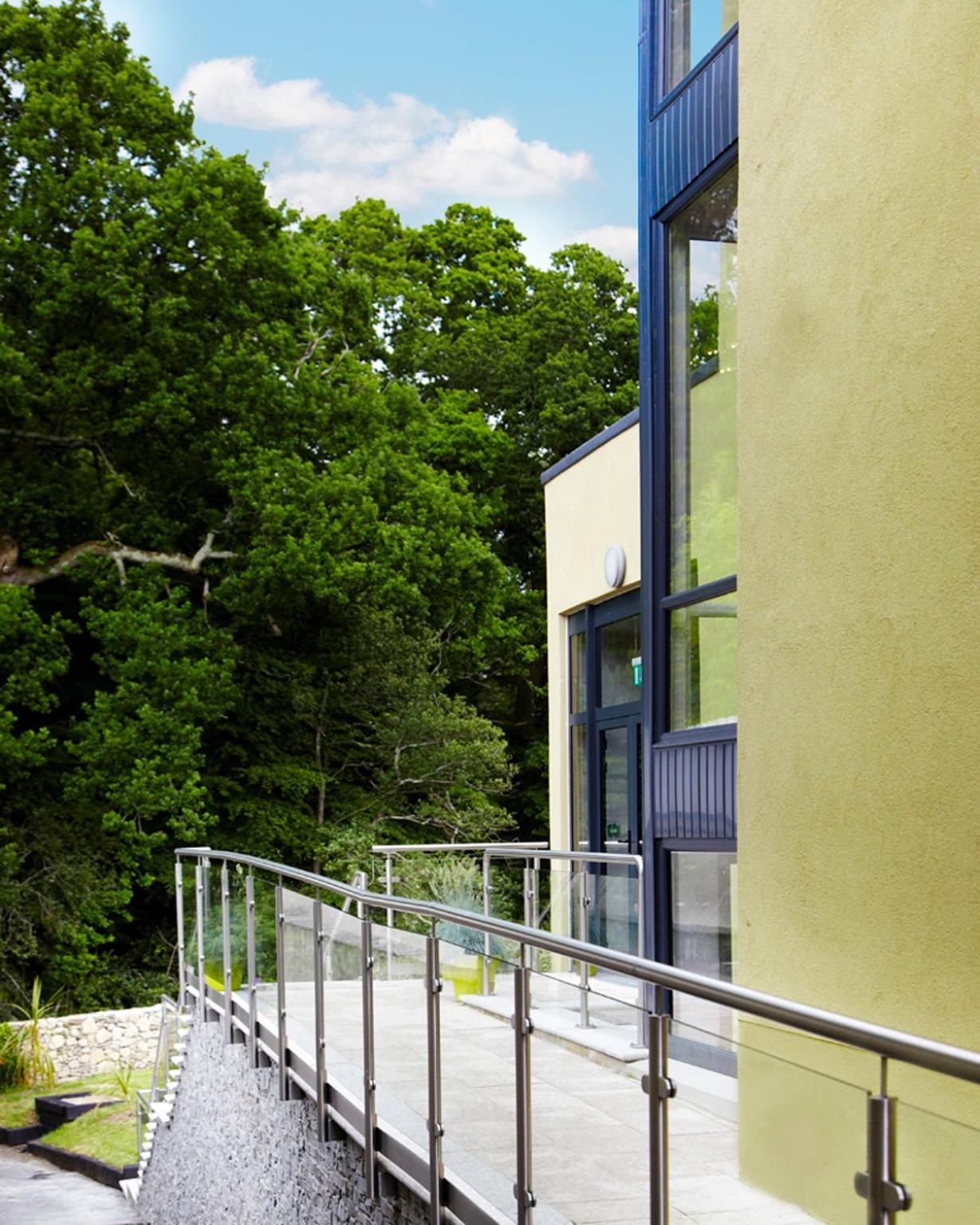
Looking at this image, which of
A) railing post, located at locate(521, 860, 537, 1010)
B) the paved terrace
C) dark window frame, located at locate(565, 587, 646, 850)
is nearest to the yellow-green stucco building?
the paved terrace

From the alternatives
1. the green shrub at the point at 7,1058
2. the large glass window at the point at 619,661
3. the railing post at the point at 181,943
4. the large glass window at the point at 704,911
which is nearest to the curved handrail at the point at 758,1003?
the large glass window at the point at 704,911

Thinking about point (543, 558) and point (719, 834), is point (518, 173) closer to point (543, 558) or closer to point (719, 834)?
point (543, 558)

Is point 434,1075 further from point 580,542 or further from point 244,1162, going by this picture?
point 580,542

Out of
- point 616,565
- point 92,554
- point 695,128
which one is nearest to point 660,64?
point 695,128

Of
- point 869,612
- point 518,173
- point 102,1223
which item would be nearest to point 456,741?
point 102,1223

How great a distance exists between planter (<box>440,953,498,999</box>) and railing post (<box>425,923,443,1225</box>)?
11 cm

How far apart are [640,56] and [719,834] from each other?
4.19m

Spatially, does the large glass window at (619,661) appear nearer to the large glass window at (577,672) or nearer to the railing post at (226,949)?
the large glass window at (577,672)

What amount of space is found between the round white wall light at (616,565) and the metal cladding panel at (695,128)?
169 inches

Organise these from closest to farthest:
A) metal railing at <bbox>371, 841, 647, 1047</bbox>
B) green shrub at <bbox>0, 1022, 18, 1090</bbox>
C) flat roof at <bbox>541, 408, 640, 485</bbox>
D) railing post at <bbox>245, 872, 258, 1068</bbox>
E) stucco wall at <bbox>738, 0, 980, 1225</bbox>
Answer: metal railing at <bbox>371, 841, 647, 1047</bbox> → stucco wall at <bbox>738, 0, 980, 1225</bbox> → railing post at <bbox>245, 872, 258, 1068</bbox> → flat roof at <bbox>541, 408, 640, 485</bbox> → green shrub at <bbox>0, 1022, 18, 1090</bbox>

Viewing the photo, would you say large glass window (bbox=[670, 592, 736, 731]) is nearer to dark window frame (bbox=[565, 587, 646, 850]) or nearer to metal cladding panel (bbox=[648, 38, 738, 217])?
metal cladding panel (bbox=[648, 38, 738, 217])

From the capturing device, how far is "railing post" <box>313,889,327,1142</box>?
Answer: 697cm

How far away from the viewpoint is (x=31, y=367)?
70.8 feet

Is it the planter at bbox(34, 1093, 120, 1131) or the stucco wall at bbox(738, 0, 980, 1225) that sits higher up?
the stucco wall at bbox(738, 0, 980, 1225)
